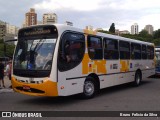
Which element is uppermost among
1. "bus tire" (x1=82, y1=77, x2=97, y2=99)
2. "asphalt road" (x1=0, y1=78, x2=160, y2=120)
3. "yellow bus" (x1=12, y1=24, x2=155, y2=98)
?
"yellow bus" (x1=12, y1=24, x2=155, y2=98)

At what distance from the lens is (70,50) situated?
1041 centimetres

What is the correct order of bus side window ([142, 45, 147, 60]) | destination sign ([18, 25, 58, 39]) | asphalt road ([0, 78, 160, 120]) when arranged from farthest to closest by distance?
bus side window ([142, 45, 147, 60]) < destination sign ([18, 25, 58, 39]) < asphalt road ([0, 78, 160, 120])

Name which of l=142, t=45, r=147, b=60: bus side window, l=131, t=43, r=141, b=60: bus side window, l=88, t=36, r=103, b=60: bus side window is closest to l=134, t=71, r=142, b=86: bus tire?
l=131, t=43, r=141, b=60: bus side window

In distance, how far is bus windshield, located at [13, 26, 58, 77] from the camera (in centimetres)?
985

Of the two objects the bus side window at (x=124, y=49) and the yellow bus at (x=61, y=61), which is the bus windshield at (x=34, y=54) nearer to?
the yellow bus at (x=61, y=61)

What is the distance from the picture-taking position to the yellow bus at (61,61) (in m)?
9.73

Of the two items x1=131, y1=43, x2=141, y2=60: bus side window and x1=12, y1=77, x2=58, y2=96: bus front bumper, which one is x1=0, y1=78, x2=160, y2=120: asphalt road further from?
x1=131, y1=43, x2=141, y2=60: bus side window

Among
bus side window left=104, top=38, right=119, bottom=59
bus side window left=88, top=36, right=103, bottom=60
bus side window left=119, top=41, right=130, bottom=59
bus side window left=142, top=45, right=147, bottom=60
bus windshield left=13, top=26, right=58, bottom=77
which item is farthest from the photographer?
bus side window left=142, top=45, right=147, bottom=60

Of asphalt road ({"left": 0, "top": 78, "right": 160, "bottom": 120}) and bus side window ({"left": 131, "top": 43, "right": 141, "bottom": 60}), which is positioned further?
bus side window ({"left": 131, "top": 43, "right": 141, "bottom": 60})

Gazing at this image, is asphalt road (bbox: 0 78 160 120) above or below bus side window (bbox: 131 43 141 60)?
below

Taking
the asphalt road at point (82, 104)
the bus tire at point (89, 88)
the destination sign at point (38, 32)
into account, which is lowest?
the asphalt road at point (82, 104)

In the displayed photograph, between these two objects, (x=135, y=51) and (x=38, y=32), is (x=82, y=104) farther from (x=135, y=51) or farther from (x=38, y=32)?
(x=135, y=51)

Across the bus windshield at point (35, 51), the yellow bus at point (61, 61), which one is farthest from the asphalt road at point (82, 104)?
the bus windshield at point (35, 51)

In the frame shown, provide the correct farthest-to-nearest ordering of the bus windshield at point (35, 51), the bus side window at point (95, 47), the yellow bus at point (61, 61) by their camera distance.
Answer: the bus side window at point (95, 47) → the bus windshield at point (35, 51) → the yellow bus at point (61, 61)
